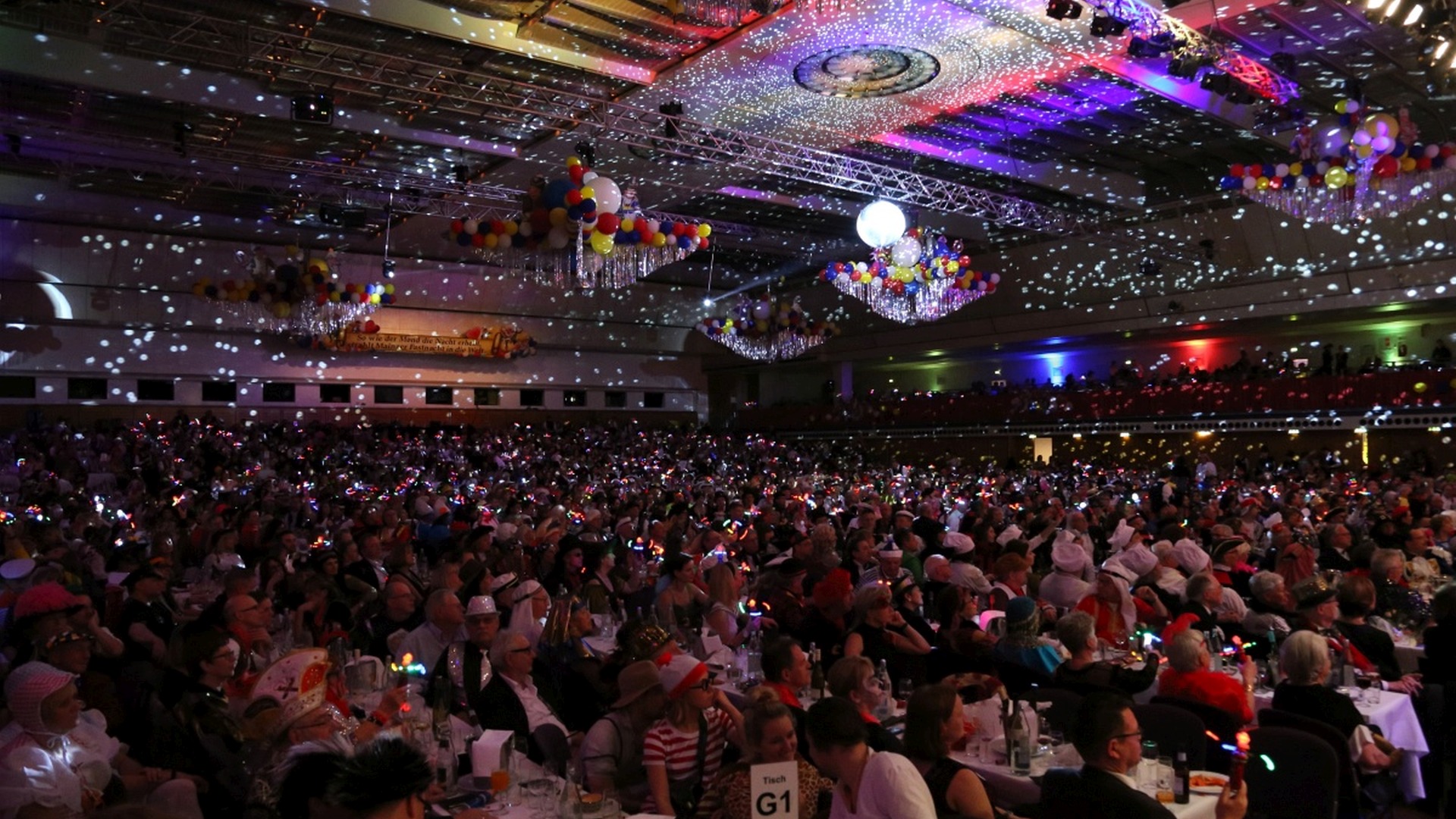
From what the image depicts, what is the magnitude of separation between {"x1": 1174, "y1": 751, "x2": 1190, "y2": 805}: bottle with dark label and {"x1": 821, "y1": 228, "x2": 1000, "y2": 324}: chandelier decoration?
1026cm

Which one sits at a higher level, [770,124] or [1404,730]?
[770,124]

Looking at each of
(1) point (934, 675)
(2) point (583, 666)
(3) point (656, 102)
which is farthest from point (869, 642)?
(3) point (656, 102)

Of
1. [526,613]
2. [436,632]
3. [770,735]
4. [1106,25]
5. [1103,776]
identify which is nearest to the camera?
[1103,776]

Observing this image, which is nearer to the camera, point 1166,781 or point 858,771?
point 858,771

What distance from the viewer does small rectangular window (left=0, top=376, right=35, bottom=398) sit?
71.2 ft

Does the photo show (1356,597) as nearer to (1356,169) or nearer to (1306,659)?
(1306,659)

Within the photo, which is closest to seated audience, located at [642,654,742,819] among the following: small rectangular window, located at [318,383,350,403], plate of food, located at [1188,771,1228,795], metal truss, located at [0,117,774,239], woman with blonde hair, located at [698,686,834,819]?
woman with blonde hair, located at [698,686,834,819]

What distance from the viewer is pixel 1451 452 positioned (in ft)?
64.5

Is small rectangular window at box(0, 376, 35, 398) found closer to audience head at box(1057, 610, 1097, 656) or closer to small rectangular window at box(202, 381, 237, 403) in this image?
small rectangular window at box(202, 381, 237, 403)

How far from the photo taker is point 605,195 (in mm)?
9828

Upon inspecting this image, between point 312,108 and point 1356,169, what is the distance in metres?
9.85

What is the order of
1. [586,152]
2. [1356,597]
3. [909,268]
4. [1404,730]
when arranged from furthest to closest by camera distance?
[909,268], [586,152], [1356,597], [1404,730]

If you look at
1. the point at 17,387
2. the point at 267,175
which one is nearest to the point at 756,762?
the point at 267,175

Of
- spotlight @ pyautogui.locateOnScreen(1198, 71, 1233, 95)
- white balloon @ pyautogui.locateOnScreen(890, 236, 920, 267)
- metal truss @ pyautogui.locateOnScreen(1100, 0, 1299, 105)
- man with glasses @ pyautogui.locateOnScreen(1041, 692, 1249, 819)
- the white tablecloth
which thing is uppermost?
metal truss @ pyautogui.locateOnScreen(1100, 0, 1299, 105)
